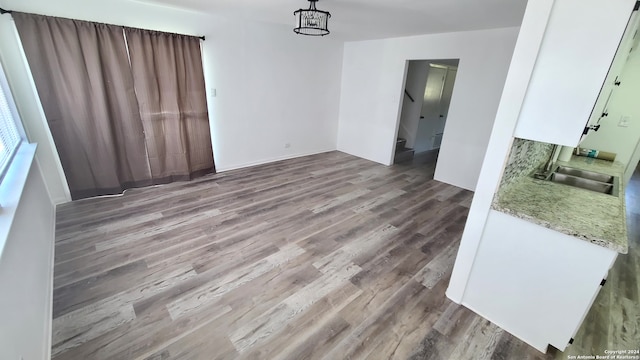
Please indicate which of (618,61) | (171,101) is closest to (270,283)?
(618,61)

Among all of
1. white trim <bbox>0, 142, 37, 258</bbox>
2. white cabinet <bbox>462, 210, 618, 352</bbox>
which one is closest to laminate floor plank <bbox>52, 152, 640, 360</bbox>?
white cabinet <bbox>462, 210, 618, 352</bbox>

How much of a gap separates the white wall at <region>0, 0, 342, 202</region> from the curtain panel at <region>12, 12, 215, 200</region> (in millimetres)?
141

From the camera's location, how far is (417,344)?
5.30 feet

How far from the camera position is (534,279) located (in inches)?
62.2

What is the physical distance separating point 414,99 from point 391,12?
126 inches

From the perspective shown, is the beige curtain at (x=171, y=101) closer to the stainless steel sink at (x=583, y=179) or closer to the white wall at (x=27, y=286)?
the white wall at (x=27, y=286)

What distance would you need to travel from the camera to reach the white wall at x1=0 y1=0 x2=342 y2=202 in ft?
9.00

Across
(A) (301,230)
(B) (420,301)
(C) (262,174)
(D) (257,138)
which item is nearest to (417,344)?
(B) (420,301)

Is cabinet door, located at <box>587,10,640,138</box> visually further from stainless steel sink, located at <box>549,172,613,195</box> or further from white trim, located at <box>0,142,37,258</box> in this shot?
white trim, located at <box>0,142,37,258</box>

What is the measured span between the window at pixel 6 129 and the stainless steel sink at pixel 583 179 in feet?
13.7

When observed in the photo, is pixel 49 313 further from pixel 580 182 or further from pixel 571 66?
pixel 580 182

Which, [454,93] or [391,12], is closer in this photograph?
[391,12]

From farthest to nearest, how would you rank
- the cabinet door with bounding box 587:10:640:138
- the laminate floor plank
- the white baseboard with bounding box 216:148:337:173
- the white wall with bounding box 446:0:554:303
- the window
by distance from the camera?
the white baseboard with bounding box 216:148:337:173, the window, the laminate floor plank, the white wall with bounding box 446:0:554:303, the cabinet door with bounding box 587:10:640:138

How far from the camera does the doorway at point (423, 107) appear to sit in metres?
5.62
